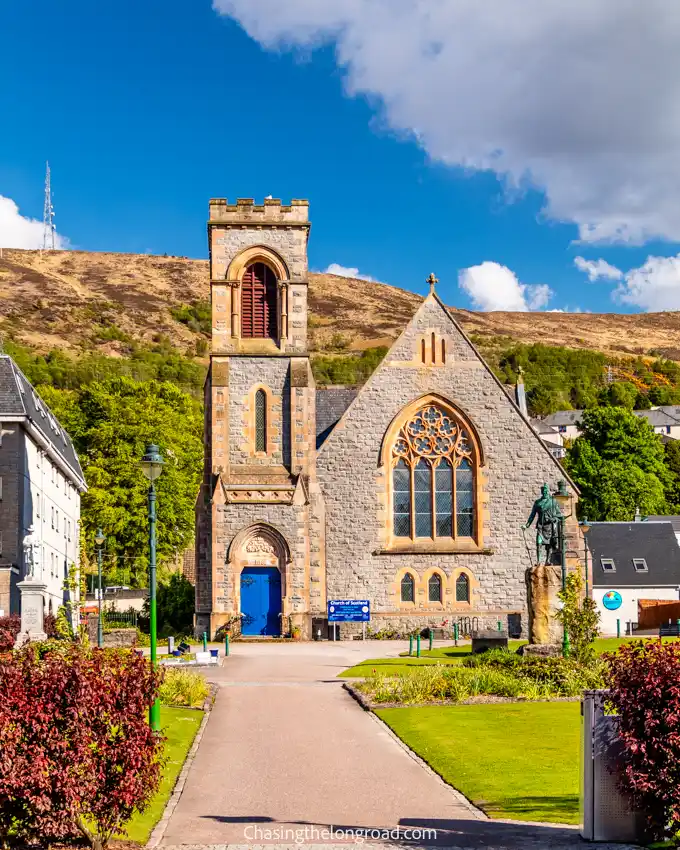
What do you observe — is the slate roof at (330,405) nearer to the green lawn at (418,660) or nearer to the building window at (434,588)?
the building window at (434,588)

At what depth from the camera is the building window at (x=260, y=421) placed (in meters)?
44.2

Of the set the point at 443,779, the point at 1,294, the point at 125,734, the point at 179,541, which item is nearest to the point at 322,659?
the point at 443,779

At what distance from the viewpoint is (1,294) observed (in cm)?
18325

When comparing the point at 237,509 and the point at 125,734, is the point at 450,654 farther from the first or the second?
the point at 125,734

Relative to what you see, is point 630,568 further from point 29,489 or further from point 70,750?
point 70,750

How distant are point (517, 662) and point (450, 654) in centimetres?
776

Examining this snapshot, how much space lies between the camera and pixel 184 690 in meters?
24.3

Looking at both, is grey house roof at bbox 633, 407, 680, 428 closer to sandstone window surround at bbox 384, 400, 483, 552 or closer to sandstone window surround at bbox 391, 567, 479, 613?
sandstone window surround at bbox 384, 400, 483, 552

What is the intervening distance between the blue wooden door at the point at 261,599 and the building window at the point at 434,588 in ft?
20.4

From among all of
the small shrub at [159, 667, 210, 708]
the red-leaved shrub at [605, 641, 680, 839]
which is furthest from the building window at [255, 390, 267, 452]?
the red-leaved shrub at [605, 641, 680, 839]

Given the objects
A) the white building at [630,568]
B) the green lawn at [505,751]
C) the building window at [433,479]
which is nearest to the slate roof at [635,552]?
the white building at [630,568]

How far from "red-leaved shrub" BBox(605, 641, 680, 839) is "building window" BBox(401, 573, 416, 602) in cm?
3334

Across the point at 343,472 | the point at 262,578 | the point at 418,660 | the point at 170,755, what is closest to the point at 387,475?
the point at 343,472

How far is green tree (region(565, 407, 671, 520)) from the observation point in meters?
77.0
